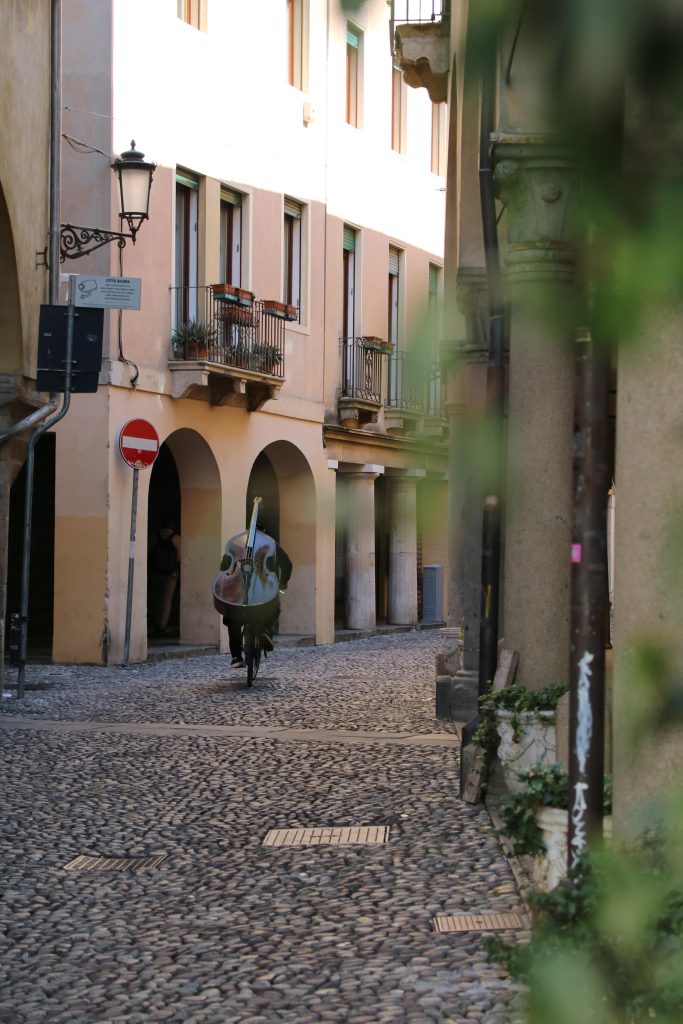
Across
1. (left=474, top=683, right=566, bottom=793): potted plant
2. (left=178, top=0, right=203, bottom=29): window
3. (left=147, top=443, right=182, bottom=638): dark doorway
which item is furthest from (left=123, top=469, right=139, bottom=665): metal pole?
(left=474, top=683, right=566, bottom=793): potted plant

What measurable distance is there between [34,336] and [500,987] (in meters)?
9.93

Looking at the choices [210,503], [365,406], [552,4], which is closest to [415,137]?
[552,4]

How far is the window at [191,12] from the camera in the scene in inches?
758

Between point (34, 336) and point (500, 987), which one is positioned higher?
point (34, 336)

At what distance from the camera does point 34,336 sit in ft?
44.1

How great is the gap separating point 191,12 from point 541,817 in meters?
16.4

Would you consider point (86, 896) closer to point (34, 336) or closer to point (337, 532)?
point (337, 532)

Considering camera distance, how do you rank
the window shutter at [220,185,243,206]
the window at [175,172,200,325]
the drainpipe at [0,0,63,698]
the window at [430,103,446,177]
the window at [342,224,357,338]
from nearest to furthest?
the window at [430,103,446,177] < the window at [342,224,357,338] < the drainpipe at [0,0,63,698] < the window at [175,172,200,325] < the window shutter at [220,185,243,206]

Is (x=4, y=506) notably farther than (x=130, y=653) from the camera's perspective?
No

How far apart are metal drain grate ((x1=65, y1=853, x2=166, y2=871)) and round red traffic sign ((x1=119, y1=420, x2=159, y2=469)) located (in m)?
10.9

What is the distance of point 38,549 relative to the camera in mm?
21641

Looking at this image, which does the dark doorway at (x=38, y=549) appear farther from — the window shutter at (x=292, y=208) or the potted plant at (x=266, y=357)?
the window shutter at (x=292, y=208)

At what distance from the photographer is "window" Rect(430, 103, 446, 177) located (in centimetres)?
225

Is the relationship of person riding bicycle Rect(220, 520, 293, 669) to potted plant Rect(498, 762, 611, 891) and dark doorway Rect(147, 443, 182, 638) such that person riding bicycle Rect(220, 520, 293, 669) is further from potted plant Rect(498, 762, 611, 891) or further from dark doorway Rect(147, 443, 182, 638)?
potted plant Rect(498, 762, 611, 891)
